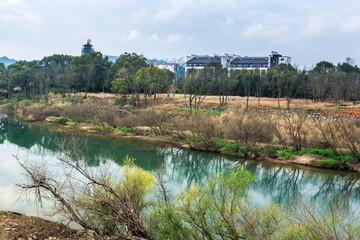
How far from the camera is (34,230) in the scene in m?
12.1

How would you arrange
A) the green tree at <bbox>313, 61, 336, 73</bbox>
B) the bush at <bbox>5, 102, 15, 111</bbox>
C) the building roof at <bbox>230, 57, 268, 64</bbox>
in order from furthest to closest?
the building roof at <bbox>230, 57, 268, 64</bbox> → the green tree at <bbox>313, 61, 336, 73</bbox> → the bush at <bbox>5, 102, 15, 111</bbox>

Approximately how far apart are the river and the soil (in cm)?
99

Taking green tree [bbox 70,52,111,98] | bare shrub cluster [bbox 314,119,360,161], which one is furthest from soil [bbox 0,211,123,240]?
green tree [bbox 70,52,111,98]

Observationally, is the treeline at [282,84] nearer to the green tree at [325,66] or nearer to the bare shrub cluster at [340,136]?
the green tree at [325,66]

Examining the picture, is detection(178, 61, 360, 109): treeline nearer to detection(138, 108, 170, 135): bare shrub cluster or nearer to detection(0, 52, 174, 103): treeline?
detection(0, 52, 174, 103): treeline

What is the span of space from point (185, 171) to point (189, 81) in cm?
3020

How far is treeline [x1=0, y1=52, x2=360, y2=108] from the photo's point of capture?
48.9m

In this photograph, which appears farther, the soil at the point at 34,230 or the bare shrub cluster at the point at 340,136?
the bare shrub cluster at the point at 340,136

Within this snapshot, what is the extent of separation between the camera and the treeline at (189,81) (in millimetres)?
48897

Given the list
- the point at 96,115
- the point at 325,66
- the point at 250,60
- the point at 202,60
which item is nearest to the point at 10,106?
the point at 96,115

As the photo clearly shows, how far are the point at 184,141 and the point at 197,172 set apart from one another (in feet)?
26.7

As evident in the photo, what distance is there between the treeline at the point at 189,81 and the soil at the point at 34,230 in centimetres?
3205

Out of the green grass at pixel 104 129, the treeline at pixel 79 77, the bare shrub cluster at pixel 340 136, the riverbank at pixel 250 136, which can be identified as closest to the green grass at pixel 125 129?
the riverbank at pixel 250 136

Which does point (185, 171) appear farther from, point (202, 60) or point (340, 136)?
point (202, 60)
